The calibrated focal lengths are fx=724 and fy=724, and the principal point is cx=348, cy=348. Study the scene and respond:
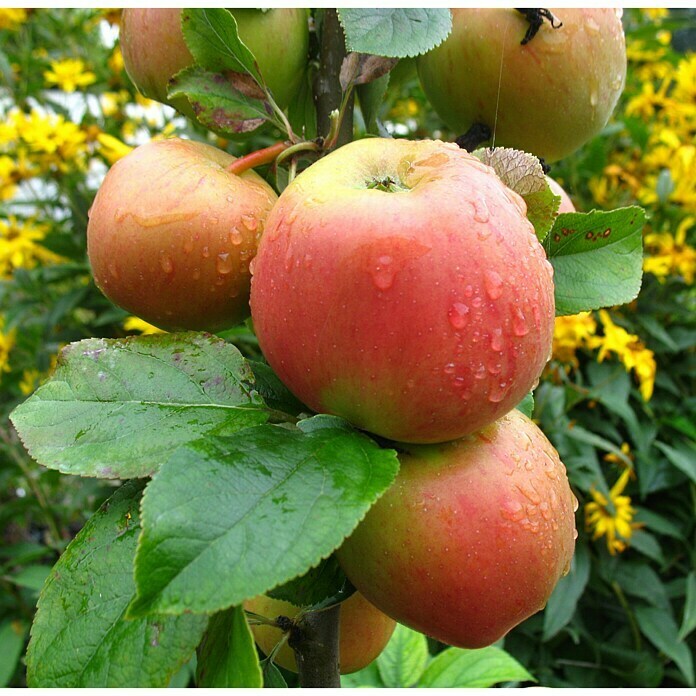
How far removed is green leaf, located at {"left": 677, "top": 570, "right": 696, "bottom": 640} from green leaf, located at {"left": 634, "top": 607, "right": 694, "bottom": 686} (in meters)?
0.02

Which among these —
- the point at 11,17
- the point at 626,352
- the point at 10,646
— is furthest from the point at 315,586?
the point at 11,17

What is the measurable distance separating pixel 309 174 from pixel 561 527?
218 millimetres

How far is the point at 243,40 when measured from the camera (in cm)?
45

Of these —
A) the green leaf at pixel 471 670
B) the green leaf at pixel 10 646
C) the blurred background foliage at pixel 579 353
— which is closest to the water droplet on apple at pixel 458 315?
the green leaf at pixel 471 670

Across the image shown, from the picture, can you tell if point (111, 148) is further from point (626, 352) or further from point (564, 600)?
point (564, 600)

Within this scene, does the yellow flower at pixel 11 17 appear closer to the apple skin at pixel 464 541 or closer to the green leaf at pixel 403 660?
the green leaf at pixel 403 660

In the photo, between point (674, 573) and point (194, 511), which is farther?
point (674, 573)

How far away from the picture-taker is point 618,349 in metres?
1.17

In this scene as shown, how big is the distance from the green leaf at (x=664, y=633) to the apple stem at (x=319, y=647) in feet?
3.09

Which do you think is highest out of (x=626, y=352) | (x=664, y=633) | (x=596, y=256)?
(x=596, y=256)

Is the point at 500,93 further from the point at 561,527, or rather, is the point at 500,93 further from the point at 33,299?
the point at 33,299

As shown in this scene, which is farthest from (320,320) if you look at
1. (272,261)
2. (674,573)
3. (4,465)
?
(674,573)

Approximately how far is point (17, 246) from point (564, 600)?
1.14 meters

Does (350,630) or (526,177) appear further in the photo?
(350,630)
